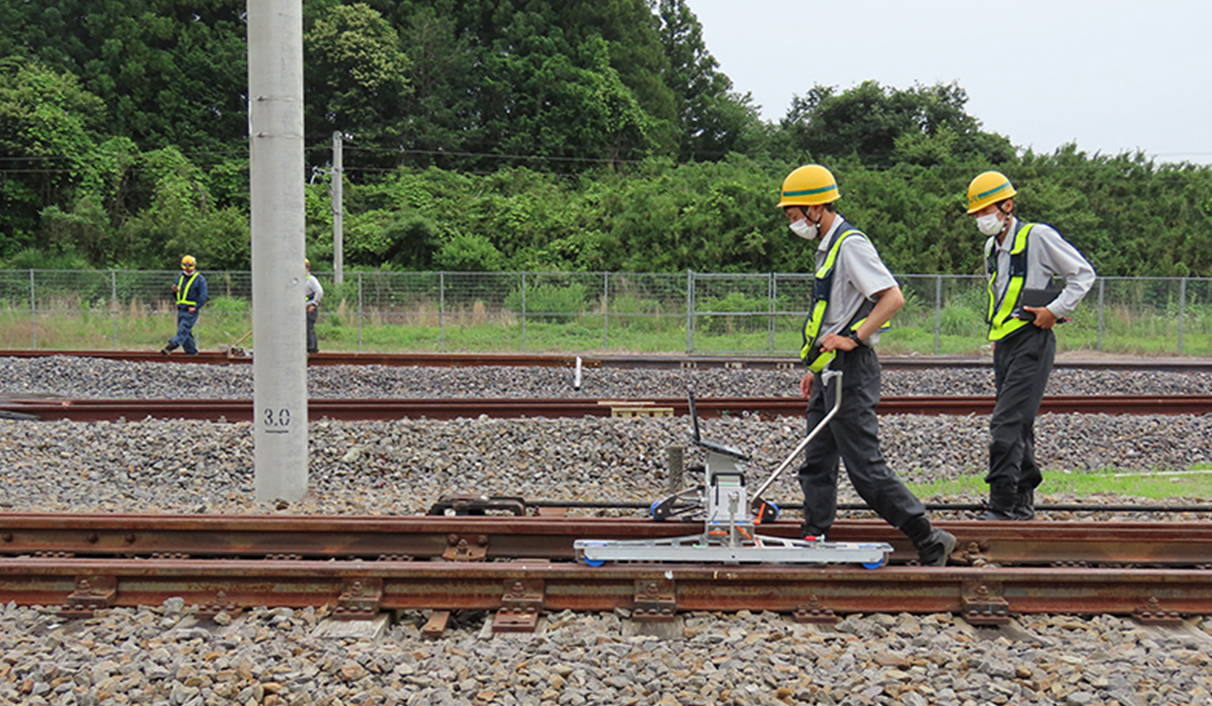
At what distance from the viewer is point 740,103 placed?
185ft

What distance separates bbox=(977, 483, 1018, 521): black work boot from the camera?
5.96 meters

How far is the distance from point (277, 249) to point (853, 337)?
4.53 meters

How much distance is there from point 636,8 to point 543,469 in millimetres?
53307

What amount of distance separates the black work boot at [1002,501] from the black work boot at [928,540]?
118 centimetres

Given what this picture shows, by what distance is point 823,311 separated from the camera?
4.94 m

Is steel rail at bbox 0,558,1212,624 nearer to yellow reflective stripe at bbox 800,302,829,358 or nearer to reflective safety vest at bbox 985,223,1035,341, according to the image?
yellow reflective stripe at bbox 800,302,829,358

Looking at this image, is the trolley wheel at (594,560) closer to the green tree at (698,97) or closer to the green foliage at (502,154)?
the green foliage at (502,154)

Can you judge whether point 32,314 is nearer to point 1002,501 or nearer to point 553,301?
point 553,301

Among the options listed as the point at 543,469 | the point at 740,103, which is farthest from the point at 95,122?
the point at 543,469

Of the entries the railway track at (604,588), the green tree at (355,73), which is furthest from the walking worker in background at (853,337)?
the green tree at (355,73)

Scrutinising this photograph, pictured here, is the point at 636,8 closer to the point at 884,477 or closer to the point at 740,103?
the point at 740,103

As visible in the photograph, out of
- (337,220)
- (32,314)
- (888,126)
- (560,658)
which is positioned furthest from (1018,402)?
(888,126)

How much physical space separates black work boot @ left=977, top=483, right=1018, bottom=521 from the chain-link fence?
1622cm

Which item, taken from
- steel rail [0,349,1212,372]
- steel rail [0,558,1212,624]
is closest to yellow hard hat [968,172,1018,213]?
steel rail [0,558,1212,624]
